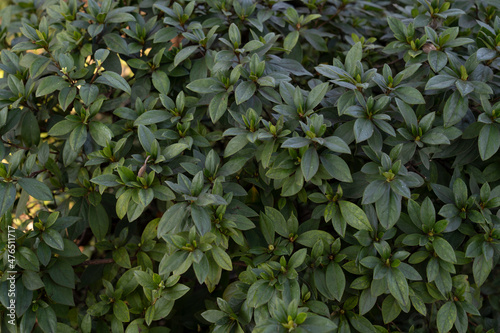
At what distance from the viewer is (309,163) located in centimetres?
148

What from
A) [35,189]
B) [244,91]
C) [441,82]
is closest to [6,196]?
[35,189]

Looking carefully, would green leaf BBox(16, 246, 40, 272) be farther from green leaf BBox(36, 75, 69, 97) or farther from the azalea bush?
green leaf BBox(36, 75, 69, 97)

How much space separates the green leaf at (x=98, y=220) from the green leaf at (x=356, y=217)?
0.96 m

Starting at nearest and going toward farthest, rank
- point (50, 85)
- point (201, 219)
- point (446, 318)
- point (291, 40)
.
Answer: point (201, 219) < point (446, 318) < point (50, 85) < point (291, 40)

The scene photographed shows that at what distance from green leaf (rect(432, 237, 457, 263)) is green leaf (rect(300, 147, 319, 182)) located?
47 cm

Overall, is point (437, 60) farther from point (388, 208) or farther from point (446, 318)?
point (446, 318)

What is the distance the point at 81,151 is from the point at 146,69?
17.4 inches

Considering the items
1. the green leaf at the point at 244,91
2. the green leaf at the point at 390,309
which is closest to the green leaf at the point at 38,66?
the green leaf at the point at 244,91

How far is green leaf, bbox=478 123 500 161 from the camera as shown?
5.06 feet

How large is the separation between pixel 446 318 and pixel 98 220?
1352 mm

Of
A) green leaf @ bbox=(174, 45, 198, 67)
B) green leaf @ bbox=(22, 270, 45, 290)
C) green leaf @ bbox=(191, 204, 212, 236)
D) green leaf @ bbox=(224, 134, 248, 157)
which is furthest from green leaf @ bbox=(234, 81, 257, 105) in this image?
green leaf @ bbox=(22, 270, 45, 290)

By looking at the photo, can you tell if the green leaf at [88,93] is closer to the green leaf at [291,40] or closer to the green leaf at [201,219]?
the green leaf at [201,219]

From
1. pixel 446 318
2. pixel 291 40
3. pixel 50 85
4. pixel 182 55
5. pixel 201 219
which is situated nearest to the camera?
pixel 201 219

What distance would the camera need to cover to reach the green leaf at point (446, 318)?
1.53m
